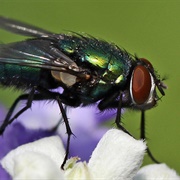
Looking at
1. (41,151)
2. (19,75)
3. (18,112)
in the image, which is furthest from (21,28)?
(41,151)

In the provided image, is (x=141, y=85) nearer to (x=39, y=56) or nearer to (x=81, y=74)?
(x=81, y=74)

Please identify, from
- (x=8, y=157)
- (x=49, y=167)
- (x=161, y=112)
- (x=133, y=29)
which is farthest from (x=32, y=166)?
(x=133, y=29)

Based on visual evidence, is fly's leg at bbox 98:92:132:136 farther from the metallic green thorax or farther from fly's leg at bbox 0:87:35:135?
fly's leg at bbox 0:87:35:135

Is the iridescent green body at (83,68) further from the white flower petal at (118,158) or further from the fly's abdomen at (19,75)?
the white flower petal at (118,158)

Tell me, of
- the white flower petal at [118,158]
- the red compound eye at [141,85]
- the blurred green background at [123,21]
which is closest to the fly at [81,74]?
the red compound eye at [141,85]

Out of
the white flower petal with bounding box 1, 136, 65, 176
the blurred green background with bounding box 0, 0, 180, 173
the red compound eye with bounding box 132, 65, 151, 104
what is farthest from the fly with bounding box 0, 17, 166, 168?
the blurred green background with bounding box 0, 0, 180, 173
